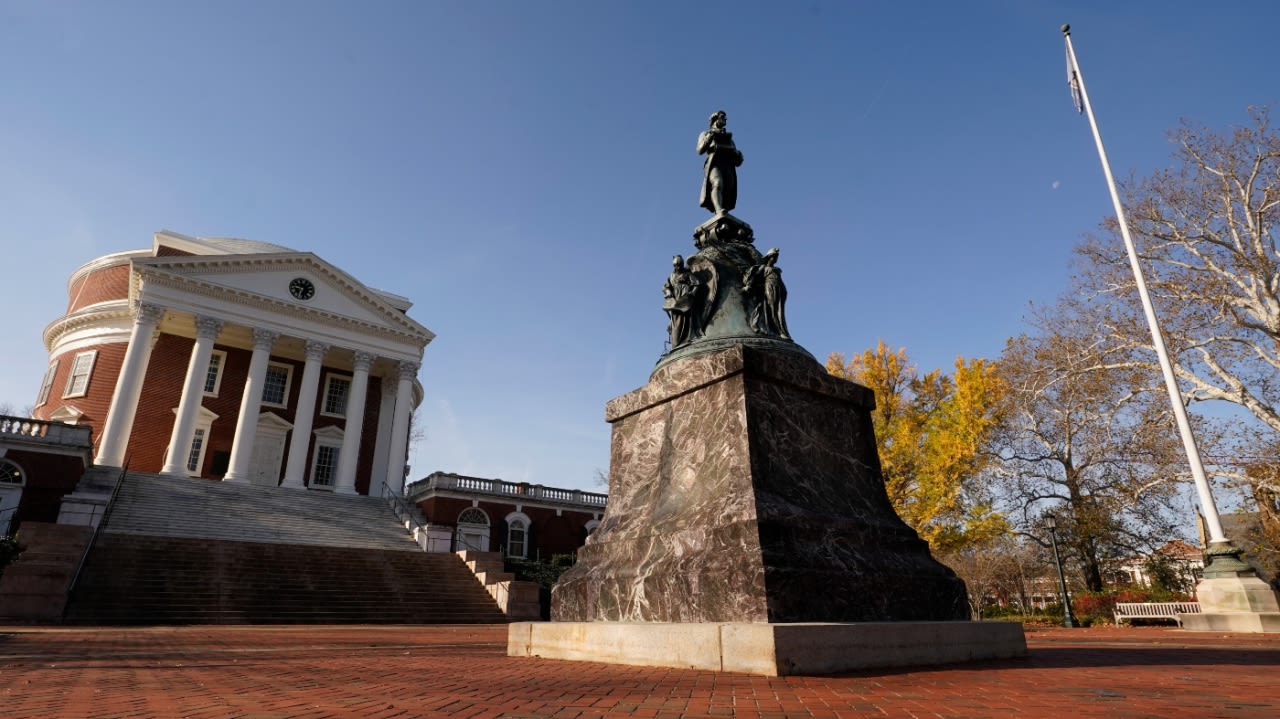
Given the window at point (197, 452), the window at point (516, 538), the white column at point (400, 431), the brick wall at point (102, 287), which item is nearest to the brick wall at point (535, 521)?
the window at point (516, 538)

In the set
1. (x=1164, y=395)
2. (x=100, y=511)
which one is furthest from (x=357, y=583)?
(x=1164, y=395)

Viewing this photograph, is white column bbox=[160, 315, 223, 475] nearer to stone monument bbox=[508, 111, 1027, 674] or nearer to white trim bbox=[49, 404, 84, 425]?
white trim bbox=[49, 404, 84, 425]

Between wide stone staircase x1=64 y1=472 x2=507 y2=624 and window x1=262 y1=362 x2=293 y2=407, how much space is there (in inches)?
321

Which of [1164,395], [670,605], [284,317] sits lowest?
[670,605]

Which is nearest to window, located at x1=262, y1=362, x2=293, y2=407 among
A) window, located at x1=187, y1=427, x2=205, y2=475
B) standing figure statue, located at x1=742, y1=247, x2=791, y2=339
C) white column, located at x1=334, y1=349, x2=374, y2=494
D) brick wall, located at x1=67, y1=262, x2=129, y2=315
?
window, located at x1=187, y1=427, x2=205, y2=475

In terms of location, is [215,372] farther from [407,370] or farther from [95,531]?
[95,531]

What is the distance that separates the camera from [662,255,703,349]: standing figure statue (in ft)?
25.3

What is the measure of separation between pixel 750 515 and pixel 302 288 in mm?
35260

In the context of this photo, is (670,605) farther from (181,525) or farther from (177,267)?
(177,267)

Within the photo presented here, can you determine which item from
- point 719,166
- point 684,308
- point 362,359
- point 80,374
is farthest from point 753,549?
point 80,374

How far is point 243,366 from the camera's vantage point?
3522 centimetres

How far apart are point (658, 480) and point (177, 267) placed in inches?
1319

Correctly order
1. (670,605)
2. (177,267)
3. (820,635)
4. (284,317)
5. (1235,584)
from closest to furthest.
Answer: (820,635)
(670,605)
(1235,584)
(177,267)
(284,317)

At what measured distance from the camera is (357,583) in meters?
19.9
